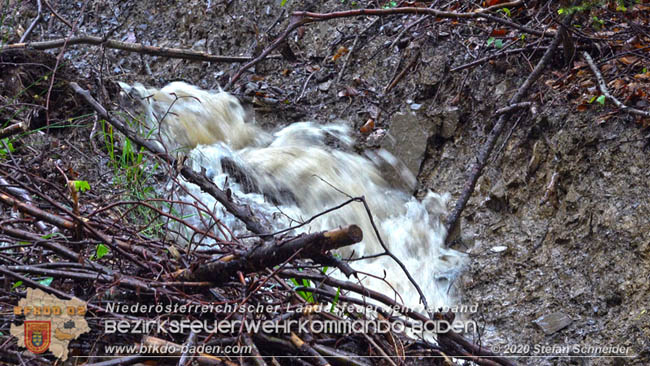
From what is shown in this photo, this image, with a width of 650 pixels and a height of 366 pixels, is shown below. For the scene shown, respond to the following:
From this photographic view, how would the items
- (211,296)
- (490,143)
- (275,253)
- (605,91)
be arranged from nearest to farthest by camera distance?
1. (275,253)
2. (211,296)
3. (605,91)
4. (490,143)

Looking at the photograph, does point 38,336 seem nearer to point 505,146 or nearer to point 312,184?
point 312,184

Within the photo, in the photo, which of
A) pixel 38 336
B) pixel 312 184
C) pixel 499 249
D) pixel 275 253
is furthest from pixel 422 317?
pixel 312 184

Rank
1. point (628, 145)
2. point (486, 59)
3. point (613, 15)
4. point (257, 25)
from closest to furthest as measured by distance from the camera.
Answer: point (628, 145), point (613, 15), point (486, 59), point (257, 25)

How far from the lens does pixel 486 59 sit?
388 cm

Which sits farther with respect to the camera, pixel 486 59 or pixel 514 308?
pixel 486 59

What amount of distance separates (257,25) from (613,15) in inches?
131

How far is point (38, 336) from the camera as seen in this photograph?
1579mm

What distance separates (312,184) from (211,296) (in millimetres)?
2425

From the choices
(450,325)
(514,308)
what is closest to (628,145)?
(514,308)

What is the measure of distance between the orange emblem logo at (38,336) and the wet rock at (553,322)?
230 centimetres

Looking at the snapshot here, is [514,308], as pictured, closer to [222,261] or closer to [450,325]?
[450,325]

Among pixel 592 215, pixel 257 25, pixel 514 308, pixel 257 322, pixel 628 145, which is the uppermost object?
pixel 257 25

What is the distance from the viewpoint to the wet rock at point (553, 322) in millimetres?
2797

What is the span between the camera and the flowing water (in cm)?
361
